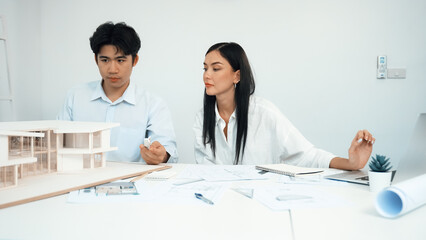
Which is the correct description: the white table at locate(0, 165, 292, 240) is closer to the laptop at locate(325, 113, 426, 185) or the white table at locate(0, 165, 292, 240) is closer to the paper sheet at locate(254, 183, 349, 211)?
the paper sheet at locate(254, 183, 349, 211)

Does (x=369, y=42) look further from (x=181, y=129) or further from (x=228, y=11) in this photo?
(x=181, y=129)

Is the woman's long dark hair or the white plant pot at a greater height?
the woman's long dark hair

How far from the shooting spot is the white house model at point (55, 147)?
1.12 m

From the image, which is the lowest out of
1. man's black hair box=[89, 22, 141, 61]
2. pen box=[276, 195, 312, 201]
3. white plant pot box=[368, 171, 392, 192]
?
pen box=[276, 195, 312, 201]

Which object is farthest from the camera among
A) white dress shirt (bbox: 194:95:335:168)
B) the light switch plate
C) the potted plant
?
the light switch plate

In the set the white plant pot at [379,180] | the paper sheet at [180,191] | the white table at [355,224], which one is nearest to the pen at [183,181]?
the paper sheet at [180,191]

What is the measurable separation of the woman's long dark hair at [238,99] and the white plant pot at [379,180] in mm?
912

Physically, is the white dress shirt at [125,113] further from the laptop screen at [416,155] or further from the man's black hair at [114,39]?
the laptop screen at [416,155]

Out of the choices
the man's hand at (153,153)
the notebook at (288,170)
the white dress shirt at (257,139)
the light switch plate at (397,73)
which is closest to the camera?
the notebook at (288,170)

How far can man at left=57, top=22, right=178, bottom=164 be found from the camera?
2004 millimetres

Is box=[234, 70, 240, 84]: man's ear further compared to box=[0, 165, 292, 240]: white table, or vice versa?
box=[234, 70, 240, 84]: man's ear

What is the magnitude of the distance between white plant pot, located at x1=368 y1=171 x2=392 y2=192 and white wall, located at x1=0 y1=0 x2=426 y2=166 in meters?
2.27

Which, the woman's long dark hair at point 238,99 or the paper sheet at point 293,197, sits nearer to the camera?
the paper sheet at point 293,197

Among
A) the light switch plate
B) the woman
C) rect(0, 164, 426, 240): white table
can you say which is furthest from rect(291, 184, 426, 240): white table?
the light switch plate
